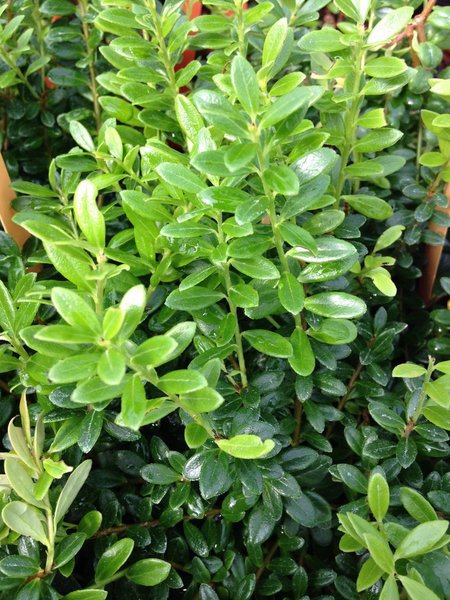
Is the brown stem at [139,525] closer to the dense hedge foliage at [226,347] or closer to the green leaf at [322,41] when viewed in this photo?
the dense hedge foliage at [226,347]

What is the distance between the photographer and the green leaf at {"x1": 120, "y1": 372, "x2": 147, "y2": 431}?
0.61m

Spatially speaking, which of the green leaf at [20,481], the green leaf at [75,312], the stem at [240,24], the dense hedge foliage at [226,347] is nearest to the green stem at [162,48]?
the dense hedge foliage at [226,347]

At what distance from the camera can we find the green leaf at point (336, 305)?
80 centimetres

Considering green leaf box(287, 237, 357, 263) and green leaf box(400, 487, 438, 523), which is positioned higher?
green leaf box(287, 237, 357, 263)

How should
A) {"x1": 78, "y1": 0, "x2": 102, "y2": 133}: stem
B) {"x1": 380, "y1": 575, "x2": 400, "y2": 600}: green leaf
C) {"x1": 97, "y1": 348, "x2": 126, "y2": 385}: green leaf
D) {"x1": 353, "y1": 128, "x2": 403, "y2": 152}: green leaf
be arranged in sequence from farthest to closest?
1. {"x1": 78, "y1": 0, "x2": 102, "y2": 133}: stem
2. {"x1": 353, "y1": 128, "x2": 403, "y2": 152}: green leaf
3. {"x1": 380, "y1": 575, "x2": 400, "y2": 600}: green leaf
4. {"x1": 97, "y1": 348, "x2": 126, "y2": 385}: green leaf

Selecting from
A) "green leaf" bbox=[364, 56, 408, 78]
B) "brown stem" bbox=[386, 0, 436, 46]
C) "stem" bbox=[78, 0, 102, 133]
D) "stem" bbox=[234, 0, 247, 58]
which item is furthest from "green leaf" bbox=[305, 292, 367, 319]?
"stem" bbox=[78, 0, 102, 133]

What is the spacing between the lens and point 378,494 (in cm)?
77

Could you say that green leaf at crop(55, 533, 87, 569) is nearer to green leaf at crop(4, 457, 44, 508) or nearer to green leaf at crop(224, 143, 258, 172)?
green leaf at crop(4, 457, 44, 508)

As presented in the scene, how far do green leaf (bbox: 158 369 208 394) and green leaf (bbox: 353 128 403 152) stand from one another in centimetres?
54

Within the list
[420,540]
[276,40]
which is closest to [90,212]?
[276,40]

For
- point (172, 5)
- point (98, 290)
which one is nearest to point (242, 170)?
point (98, 290)

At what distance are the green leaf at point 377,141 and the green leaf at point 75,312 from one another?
58 centimetres

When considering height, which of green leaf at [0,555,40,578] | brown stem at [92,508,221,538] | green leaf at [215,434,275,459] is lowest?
brown stem at [92,508,221,538]

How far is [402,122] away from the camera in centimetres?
133
